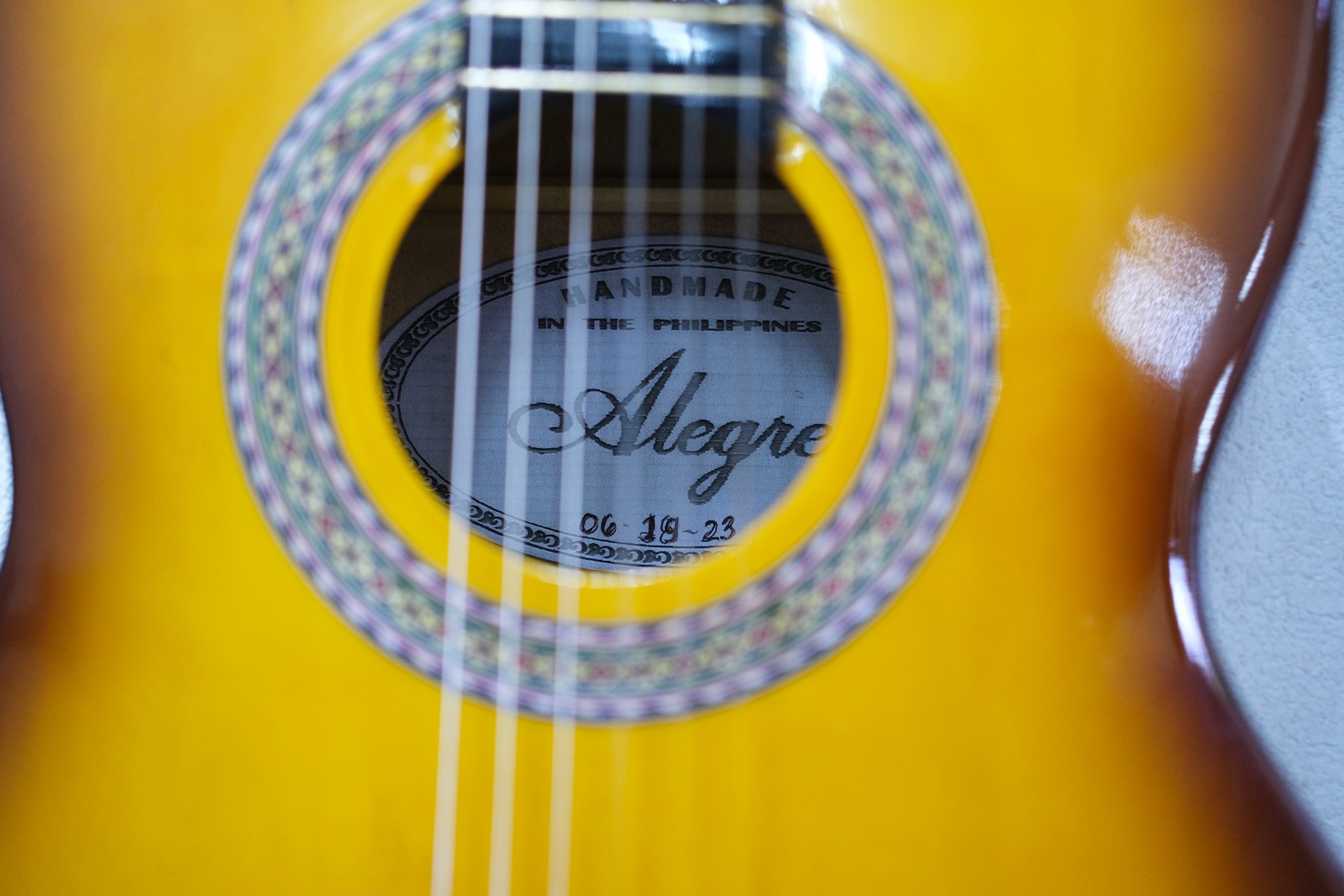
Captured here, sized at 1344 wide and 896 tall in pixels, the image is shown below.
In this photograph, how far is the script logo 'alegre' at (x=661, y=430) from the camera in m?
0.71

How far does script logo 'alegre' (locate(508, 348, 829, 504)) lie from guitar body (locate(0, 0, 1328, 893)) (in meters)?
0.31

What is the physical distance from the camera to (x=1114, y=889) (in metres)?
0.39

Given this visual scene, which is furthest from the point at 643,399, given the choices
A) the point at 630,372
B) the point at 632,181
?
the point at 632,181

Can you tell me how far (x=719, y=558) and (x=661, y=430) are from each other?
1.06 ft

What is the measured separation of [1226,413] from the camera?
407 mm

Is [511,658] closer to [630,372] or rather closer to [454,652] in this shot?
[454,652]

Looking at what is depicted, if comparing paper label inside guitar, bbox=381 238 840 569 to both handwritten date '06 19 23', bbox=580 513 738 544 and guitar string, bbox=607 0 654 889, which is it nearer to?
handwritten date '06 19 23', bbox=580 513 738 544

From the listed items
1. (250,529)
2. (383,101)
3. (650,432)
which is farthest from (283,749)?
(650,432)

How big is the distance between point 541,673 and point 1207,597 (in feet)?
0.92

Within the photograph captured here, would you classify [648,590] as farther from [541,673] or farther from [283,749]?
[283,749]

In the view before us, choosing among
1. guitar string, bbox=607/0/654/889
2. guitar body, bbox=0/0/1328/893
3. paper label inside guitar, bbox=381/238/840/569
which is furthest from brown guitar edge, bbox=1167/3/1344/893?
paper label inside guitar, bbox=381/238/840/569

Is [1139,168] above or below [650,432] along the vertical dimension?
above

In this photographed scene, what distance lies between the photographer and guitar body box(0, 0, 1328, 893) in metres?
0.40

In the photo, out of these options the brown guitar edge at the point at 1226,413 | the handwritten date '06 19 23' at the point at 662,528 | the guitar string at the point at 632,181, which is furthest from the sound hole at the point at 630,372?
the brown guitar edge at the point at 1226,413
